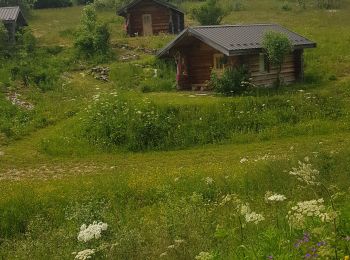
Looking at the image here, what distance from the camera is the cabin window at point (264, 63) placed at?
24016 millimetres

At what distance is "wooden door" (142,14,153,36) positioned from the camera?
40.1 metres

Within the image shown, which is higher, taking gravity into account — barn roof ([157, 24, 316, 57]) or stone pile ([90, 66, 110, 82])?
barn roof ([157, 24, 316, 57])

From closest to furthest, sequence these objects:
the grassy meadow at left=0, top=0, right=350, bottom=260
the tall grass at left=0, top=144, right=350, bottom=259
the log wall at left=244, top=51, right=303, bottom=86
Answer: the tall grass at left=0, top=144, right=350, bottom=259, the grassy meadow at left=0, top=0, right=350, bottom=260, the log wall at left=244, top=51, right=303, bottom=86

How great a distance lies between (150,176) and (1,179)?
4815mm

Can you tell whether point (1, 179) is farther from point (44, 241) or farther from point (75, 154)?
point (44, 241)

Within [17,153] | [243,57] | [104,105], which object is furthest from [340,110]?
[17,153]

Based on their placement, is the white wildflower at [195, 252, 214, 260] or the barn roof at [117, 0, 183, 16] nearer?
the white wildflower at [195, 252, 214, 260]

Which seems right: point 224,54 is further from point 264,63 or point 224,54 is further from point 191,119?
point 191,119

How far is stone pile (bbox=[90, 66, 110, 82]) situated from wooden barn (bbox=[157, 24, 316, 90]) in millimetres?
4796

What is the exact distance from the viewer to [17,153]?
683 inches

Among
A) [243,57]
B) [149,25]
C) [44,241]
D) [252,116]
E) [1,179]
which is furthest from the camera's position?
[149,25]

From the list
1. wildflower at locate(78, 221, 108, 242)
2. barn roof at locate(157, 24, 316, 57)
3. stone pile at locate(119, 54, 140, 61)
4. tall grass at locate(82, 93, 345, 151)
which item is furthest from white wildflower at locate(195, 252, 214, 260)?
stone pile at locate(119, 54, 140, 61)

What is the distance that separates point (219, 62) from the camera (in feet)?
78.8

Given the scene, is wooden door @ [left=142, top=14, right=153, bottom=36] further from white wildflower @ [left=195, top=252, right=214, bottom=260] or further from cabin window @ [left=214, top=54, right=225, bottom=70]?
white wildflower @ [left=195, top=252, right=214, bottom=260]
